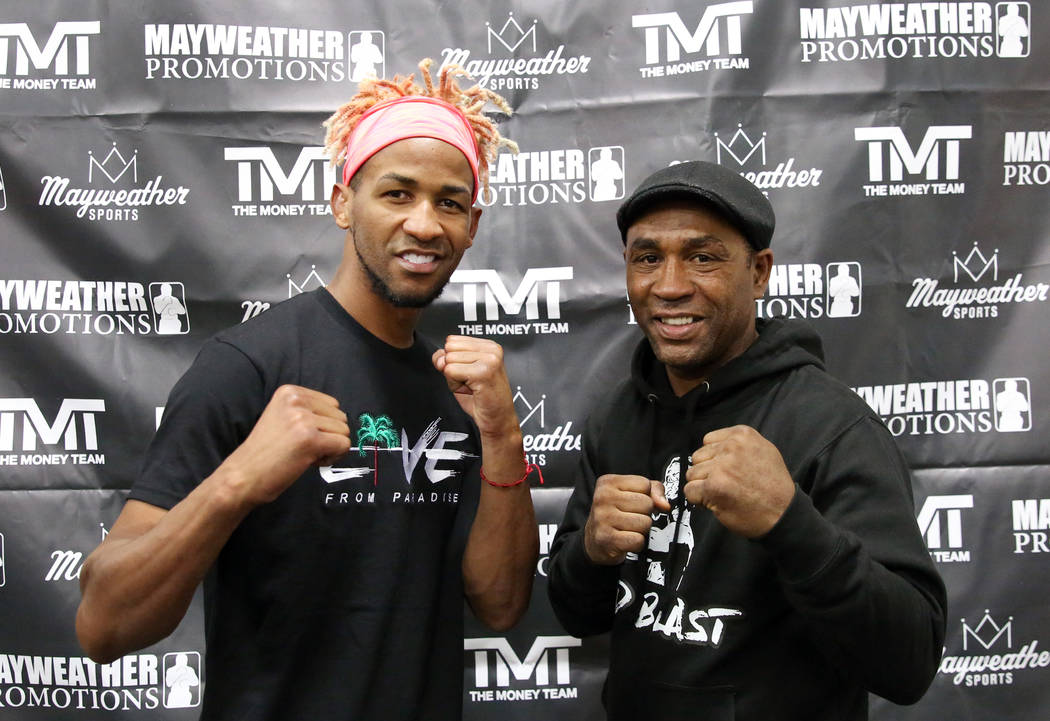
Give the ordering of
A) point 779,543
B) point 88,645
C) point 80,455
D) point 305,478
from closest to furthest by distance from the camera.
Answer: point 779,543
point 88,645
point 305,478
point 80,455

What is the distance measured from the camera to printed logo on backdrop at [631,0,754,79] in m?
2.17

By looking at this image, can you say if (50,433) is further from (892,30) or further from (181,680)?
(892,30)

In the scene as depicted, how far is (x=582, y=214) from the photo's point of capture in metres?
→ 2.20

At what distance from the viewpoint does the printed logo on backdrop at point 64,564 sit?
2.15 metres

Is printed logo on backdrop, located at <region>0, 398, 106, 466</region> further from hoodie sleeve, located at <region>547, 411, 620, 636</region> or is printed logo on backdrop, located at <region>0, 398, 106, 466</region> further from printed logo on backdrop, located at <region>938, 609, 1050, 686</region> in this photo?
printed logo on backdrop, located at <region>938, 609, 1050, 686</region>

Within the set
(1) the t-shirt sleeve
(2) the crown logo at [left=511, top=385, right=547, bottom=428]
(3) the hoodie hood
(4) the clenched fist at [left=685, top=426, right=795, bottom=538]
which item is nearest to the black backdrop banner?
(2) the crown logo at [left=511, top=385, right=547, bottom=428]

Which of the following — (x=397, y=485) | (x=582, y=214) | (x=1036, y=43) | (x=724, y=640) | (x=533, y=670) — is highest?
(x=1036, y=43)

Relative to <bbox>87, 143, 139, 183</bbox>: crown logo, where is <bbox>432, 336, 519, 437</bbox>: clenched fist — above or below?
below

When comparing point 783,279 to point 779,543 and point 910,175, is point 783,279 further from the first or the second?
point 779,543

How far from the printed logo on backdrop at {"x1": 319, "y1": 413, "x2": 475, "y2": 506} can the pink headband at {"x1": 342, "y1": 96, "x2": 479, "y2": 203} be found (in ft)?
1.43

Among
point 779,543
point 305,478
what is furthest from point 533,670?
point 779,543

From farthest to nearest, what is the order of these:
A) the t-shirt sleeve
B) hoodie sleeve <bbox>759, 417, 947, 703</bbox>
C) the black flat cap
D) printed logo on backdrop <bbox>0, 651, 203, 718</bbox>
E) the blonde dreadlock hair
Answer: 1. printed logo on backdrop <bbox>0, 651, 203, 718</bbox>
2. the blonde dreadlock hair
3. the black flat cap
4. the t-shirt sleeve
5. hoodie sleeve <bbox>759, 417, 947, 703</bbox>

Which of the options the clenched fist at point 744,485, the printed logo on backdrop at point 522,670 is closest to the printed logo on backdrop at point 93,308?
the printed logo on backdrop at point 522,670

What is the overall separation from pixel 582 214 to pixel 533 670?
1229 mm
